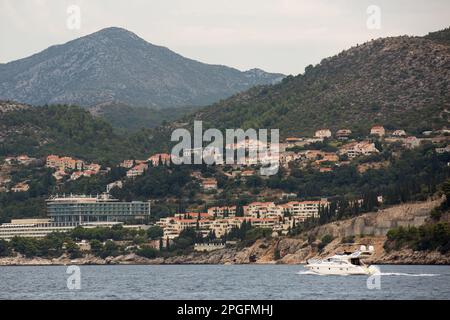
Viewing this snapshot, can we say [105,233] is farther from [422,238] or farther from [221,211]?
[422,238]

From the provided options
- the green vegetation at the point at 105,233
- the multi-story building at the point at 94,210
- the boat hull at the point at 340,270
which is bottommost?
the green vegetation at the point at 105,233

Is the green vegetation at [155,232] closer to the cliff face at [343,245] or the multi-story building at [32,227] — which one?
the cliff face at [343,245]

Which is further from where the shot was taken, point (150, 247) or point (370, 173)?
point (370, 173)

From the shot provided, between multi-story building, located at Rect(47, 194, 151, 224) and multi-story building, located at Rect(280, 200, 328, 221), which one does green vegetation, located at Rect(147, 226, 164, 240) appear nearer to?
multi-story building, located at Rect(47, 194, 151, 224)

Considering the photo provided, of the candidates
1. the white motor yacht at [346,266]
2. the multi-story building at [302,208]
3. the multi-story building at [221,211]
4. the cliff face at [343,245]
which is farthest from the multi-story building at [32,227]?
the white motor yacht at [346,266]


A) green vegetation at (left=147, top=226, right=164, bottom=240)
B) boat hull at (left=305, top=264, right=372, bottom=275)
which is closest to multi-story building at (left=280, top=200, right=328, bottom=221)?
green vegetation at (left=147, top=226, right=164, bottom=240)
